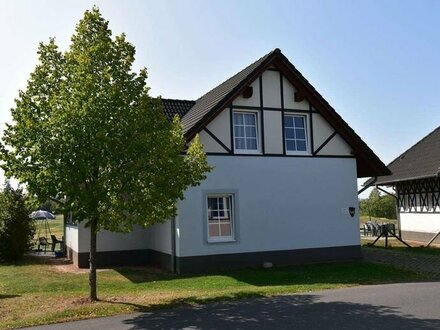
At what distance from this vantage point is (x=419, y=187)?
24.3 m

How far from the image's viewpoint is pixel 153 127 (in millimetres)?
10406

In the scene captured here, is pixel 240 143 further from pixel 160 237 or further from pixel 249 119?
pixel 160 237

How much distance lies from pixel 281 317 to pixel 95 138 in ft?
16.9

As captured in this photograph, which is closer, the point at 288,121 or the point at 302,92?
the point at 302,92

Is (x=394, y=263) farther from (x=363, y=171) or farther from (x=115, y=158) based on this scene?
(x=115, y=158)

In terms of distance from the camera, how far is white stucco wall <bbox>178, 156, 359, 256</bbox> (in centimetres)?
1495

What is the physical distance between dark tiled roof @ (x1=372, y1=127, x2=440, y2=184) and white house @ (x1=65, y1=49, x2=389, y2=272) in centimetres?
643

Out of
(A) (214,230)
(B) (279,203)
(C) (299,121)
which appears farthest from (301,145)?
(A) (214,230)

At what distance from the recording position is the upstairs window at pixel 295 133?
1667cm

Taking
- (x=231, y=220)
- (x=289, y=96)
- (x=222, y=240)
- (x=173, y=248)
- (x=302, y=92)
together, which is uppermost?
(x=302, y=92)

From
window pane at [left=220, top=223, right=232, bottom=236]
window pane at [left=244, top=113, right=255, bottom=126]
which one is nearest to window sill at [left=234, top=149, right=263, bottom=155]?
window pane at [left=244, top=113, right=255, bottom=126]

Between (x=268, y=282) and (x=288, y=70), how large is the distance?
7654mm

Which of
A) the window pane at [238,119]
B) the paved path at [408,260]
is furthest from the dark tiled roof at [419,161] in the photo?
the window pane at [238,119]

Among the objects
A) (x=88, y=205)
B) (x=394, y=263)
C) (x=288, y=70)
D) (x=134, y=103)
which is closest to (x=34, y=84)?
(x=134, y=103)
